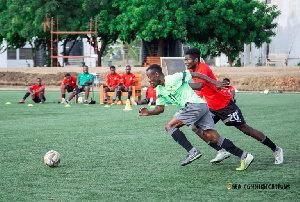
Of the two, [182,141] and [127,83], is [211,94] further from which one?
[127,83]

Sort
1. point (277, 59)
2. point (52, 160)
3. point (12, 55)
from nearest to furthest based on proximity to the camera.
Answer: point (52, 160) < point (277, 59) < point (12, 55)

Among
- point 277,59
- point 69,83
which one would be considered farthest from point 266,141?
point 277,59

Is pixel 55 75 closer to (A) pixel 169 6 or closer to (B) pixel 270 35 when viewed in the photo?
(A) pixel 169 6

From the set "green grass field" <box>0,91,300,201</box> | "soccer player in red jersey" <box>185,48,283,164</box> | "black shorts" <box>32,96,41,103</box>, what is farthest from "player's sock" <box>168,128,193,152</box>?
"black shorts" <box>32,96,41,103</box>

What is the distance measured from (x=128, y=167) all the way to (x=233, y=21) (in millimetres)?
34410

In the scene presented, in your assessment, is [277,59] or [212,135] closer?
[212,135]

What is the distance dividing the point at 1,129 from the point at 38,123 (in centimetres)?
144

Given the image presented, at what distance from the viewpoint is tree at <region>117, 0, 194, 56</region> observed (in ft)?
121

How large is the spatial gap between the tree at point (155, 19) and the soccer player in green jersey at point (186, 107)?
29756 mm

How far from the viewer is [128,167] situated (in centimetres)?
717

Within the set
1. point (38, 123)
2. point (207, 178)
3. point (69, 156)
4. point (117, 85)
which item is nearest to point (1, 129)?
point (38, 123)

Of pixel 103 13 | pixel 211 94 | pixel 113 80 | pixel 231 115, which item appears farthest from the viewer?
pixel 103 13

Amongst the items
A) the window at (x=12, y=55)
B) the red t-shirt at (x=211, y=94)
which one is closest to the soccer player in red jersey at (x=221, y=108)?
the red t-shirt at (x=211, y=94)

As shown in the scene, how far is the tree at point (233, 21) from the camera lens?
39.5 m
